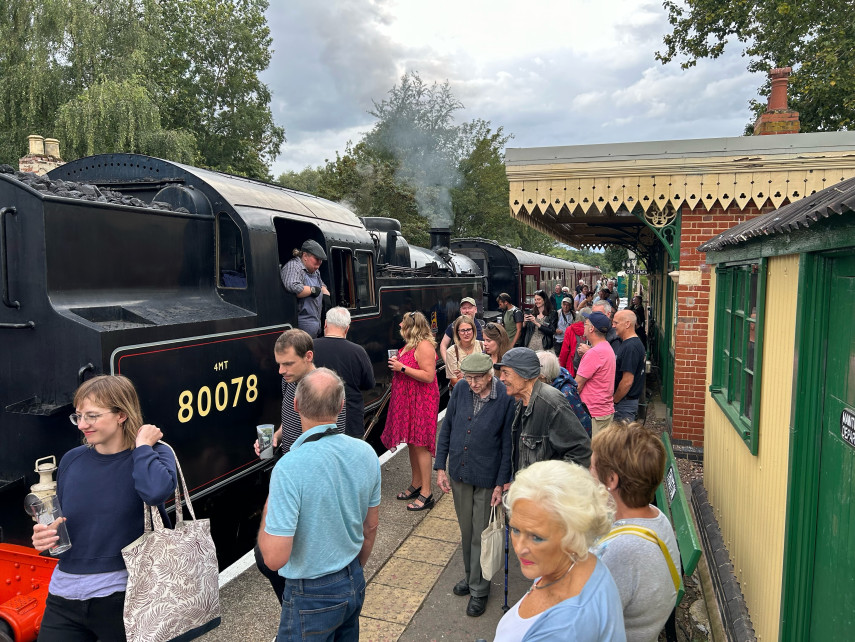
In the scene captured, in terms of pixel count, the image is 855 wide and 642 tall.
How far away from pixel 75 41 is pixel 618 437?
2433 centimetres

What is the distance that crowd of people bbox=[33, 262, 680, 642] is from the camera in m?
1.60

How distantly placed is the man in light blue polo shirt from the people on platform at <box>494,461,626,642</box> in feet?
2.83

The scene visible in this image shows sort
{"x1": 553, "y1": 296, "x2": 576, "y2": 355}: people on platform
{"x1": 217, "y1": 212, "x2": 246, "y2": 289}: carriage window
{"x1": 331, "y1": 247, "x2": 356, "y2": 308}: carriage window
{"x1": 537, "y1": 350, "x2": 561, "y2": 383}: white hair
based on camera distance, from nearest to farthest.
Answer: {"x1": 537, "y1": 350, "x2": 561, "y2": 383}: white hair, {"x1": 217, "y1": 212, "x2": 246, "y2": 289}: carriage window, {"x1": 331, "y1": 247, "x2": 356, "y2": 308}: carriage window, {"x1": 553, "y1": 296, "x2": 576, "y2": 355}: people on platform

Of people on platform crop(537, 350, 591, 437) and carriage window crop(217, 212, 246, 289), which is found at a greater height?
carriage window crop(217, 212, 246, 289)

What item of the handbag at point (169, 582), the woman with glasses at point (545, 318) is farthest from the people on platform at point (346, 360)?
the woman with glasses at point (545, 318)

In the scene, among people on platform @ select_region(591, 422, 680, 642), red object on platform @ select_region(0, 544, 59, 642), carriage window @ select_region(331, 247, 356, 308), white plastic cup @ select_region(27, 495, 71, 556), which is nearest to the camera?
people on platform @ select_region(591, 422, 680, 642)

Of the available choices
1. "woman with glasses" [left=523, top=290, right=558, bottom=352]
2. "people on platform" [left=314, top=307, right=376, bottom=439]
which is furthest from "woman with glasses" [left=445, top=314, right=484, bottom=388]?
"woman with glasses" [left=523, top=290, right=558, bottom=352]

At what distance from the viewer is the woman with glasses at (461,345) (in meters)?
5.46

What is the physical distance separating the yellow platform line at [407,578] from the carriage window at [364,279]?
2508 millimetres

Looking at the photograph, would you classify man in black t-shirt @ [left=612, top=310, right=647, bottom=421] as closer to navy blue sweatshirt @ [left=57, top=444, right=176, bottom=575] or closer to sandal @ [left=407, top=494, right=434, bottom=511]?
sandal @ [left=407, top=494, right=434, bottom=511]

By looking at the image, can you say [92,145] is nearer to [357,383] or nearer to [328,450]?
[357,383]

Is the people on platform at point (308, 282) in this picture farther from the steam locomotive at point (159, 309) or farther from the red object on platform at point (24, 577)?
the red object on platform at point (24, 577)

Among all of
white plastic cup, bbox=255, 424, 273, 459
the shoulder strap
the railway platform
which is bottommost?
the railway platform

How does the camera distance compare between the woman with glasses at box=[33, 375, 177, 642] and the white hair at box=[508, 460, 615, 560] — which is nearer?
the white hair at box=[508, 460, 615, 560]
